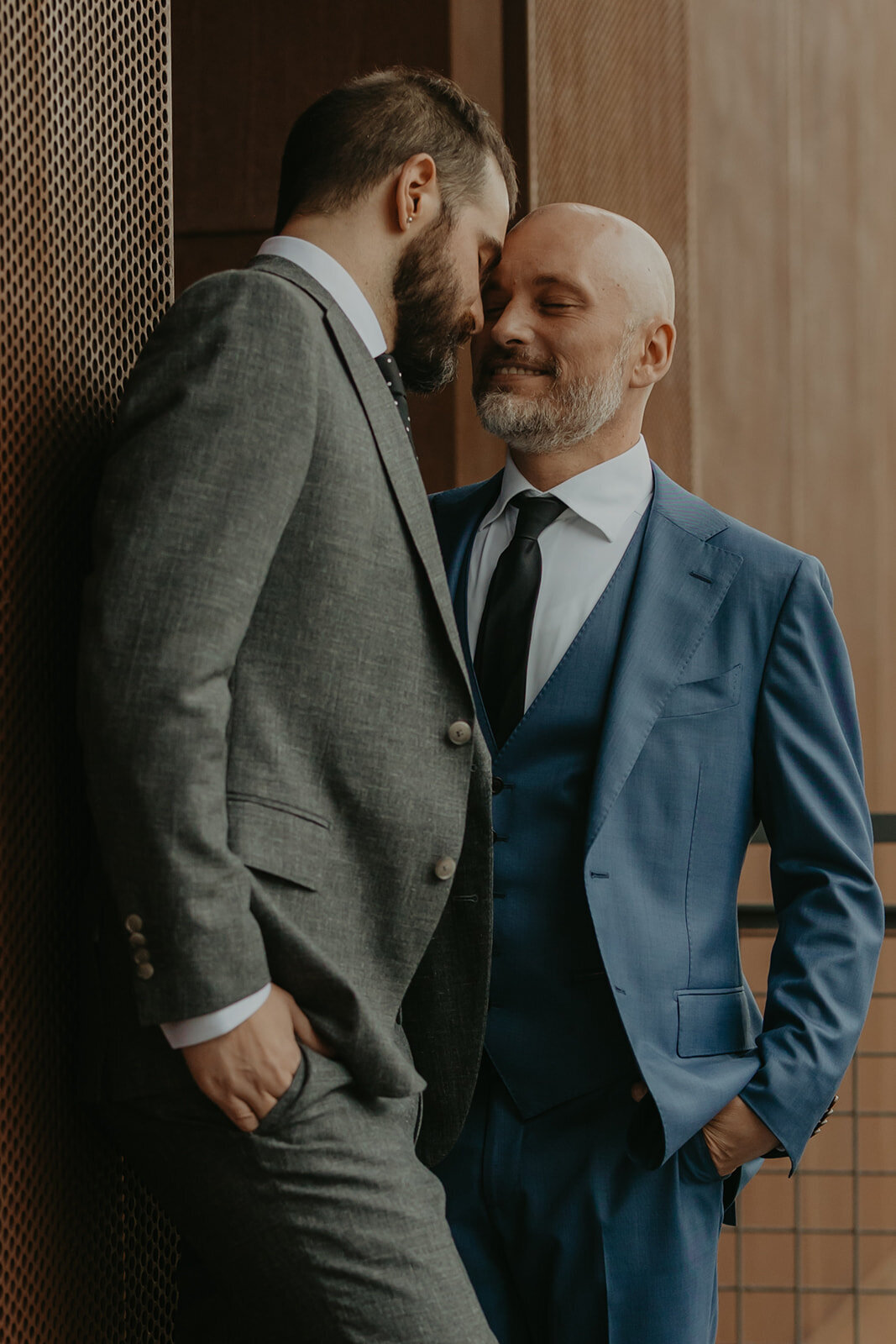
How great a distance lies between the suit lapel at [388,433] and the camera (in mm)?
1195

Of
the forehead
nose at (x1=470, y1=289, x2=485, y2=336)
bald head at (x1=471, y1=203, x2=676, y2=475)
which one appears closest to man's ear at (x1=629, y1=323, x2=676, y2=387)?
bald head at (x1=471, y1=203, x2=676, y2=475)

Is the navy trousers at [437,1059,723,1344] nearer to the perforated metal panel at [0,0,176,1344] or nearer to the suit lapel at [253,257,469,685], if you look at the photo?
the perforated metal panel at [0,0,176,1344]

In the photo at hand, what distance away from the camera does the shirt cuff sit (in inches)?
40.6

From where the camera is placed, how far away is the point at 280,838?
110cm

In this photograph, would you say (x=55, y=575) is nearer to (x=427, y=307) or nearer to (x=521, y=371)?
(x=427, y=307)

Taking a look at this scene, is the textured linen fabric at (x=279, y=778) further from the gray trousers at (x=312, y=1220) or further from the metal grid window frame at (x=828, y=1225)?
the metal grid window frame at (x=828, y=1225)

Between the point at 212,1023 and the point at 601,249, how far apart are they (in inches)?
44.8

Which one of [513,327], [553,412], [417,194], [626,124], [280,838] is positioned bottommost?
[280,838]

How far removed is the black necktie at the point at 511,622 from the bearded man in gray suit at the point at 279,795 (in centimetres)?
30

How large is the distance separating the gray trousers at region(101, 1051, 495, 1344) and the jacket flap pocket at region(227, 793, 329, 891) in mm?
153

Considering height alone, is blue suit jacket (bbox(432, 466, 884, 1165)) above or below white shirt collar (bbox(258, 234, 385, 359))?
below

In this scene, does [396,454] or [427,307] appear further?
[427,307]

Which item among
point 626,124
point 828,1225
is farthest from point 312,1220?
point 828,1225

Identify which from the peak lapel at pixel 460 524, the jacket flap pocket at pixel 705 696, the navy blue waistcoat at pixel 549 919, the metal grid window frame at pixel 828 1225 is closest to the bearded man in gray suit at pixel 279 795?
the navy blue waistcoat at pixel 549 919
